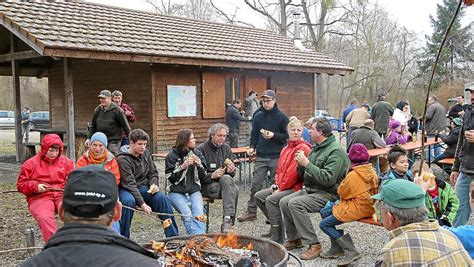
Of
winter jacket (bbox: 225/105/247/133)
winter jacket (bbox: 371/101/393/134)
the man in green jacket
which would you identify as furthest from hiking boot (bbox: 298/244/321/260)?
winter jacket (bbox: 371/101/393/134)

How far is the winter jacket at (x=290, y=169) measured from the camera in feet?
19.1

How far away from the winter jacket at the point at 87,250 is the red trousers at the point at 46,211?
11.0 feet

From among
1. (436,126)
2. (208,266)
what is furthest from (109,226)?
(436,126)

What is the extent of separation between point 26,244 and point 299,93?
11.7 m

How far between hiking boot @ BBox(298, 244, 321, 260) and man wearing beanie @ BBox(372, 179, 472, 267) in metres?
2.54

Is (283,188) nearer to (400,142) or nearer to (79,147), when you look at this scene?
(400,142)

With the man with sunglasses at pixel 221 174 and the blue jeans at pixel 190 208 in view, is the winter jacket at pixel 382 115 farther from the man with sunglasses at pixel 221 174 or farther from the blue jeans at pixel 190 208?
the blue jeans at pixel 190 208

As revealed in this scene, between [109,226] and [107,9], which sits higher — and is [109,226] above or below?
below

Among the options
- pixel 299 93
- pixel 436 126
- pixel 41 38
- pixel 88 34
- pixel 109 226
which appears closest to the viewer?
pixel 109 226

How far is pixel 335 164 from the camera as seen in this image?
5.34 metres

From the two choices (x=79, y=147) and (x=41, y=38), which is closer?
(x=41, y=38)

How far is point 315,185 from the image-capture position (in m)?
5.55

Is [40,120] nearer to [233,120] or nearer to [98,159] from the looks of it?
[233,120]

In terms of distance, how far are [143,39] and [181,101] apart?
192 cm
